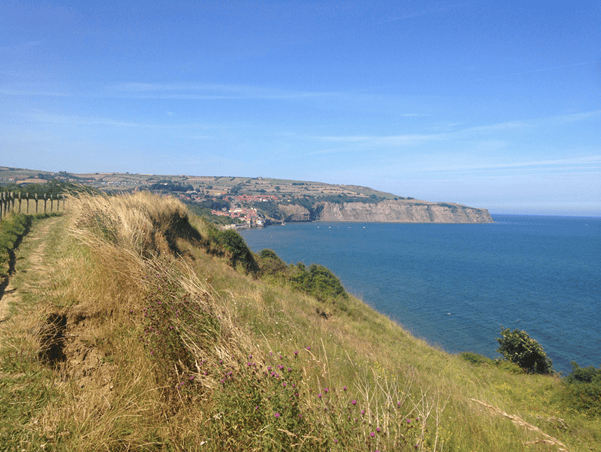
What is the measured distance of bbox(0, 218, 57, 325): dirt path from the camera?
4751 mm

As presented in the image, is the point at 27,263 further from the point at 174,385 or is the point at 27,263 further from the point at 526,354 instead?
the point at 526,354

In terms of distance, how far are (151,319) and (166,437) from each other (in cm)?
157

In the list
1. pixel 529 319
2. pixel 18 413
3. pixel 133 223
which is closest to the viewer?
pixel 18 413

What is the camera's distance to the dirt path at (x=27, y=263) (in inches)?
187

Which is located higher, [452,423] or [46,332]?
[46,332]

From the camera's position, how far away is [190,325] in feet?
12.6

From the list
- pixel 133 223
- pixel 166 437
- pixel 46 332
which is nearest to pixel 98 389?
pixel 166 437

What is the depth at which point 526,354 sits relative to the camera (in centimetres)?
2252

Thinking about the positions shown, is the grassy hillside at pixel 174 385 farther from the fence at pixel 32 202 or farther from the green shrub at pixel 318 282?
the green shrub at pixel 318 282

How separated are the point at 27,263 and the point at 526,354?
2761 centimetres

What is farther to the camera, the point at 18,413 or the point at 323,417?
the point at 18,413

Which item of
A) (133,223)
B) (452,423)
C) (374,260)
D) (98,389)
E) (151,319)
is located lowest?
(374,260)

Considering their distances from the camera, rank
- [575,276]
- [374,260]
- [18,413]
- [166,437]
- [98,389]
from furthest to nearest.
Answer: [374,260] < [575,276] < [98,389] < [166,437] < [18,413]

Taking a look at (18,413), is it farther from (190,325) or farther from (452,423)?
(452,423)
